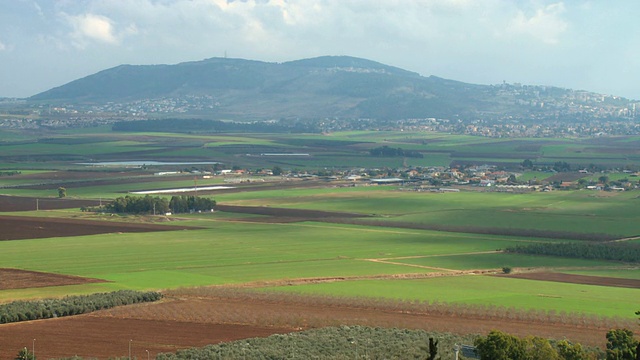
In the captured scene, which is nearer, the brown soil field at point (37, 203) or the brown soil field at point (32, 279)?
the brown soil field at point (32, 279)

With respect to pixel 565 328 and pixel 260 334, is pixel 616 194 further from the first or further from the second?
pixel 260 334

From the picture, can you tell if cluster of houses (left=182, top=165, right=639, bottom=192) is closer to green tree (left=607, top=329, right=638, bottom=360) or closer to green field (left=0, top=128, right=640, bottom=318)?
green field (left=0, top=128, right=640, bottom=318)

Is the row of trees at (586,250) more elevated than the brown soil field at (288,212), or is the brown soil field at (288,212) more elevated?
the row of trees at (586,250)

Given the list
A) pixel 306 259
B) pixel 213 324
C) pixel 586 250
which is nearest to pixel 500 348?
pixel 213 324

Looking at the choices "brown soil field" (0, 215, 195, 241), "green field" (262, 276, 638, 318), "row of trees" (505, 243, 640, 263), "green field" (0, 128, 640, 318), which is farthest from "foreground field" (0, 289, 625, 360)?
"brown soil field" (0, 215, 195, 241)

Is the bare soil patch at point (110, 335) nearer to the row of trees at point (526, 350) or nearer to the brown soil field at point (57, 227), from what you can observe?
the row of trees at point (526, 350)

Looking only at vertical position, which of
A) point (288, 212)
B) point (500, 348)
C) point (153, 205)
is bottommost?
point (288, 212)

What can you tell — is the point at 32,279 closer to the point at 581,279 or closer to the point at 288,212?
the point at 581,279

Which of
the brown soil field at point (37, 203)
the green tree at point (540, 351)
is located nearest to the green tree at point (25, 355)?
the green tree at point (540, 351)
